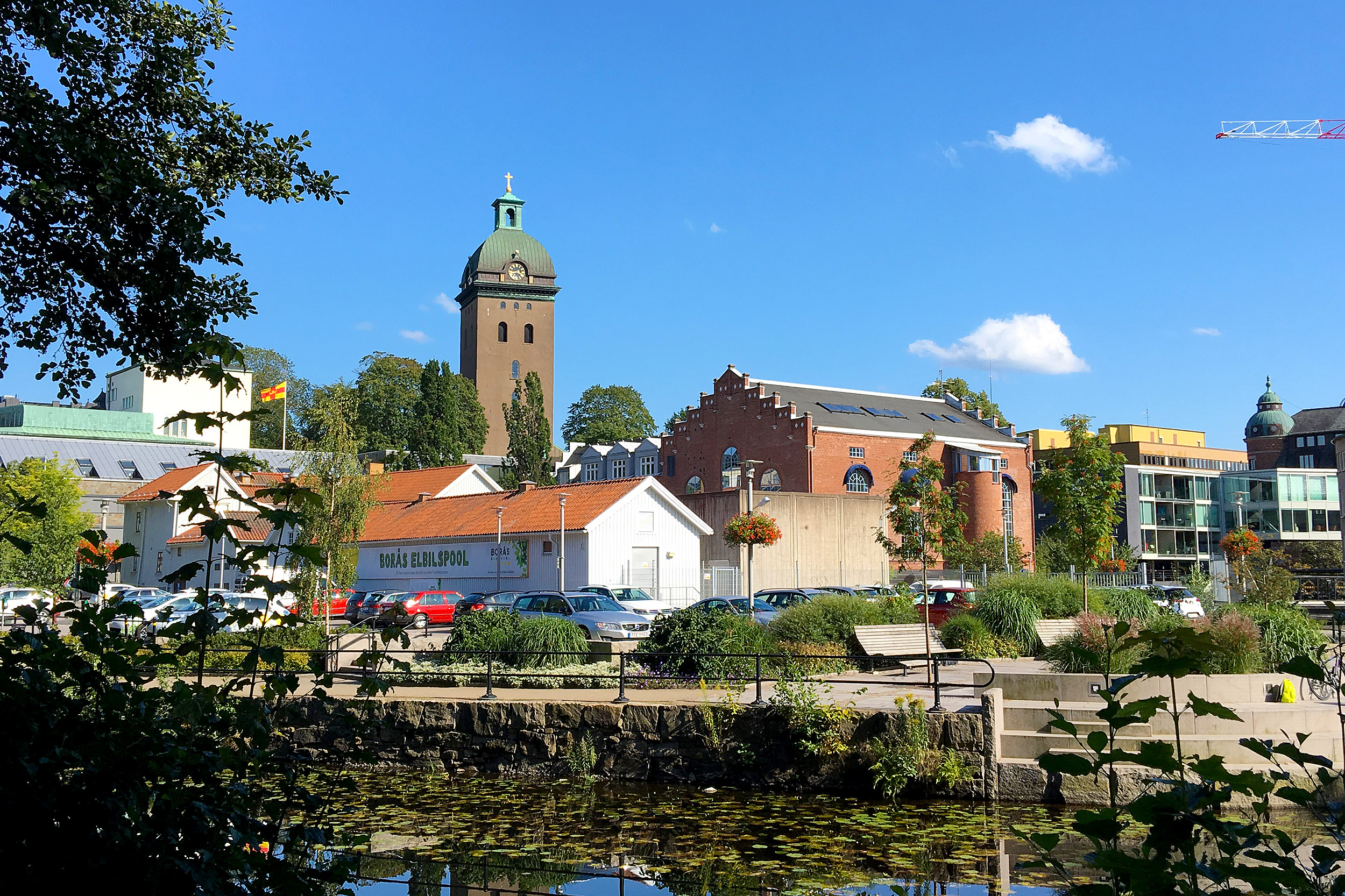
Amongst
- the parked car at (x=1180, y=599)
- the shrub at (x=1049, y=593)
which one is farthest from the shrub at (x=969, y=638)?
the parked car at (x=1180, y=599)

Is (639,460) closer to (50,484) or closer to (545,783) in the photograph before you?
(50,484)

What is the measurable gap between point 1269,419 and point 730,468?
322 feet

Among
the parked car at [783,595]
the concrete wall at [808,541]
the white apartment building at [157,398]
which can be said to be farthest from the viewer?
the white apartment building at [157,398]

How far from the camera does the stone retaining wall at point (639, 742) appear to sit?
1250 cm

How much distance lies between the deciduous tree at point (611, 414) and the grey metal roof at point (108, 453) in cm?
3422

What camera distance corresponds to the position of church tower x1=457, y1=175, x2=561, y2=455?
107312 mm

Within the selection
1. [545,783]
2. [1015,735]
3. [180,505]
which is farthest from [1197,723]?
[180,505]

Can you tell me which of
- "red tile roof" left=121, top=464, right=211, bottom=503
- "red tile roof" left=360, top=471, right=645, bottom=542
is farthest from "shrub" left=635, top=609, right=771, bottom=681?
"red tile roof" left=121, top=464, right=211, bottom=503

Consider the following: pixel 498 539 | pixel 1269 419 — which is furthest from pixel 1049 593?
pixel 1269 419

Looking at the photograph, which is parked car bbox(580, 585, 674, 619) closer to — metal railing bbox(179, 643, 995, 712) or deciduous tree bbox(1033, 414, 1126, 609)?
deciduous tree bbox(1033, 414, 1126, 609)

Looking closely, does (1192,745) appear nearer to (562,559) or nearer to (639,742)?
(639,742)

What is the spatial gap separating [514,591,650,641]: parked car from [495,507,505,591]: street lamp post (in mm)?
11880

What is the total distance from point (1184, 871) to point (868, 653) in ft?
51.3

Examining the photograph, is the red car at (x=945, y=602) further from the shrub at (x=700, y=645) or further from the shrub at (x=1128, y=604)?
the shrub at (x=700, y=645)
